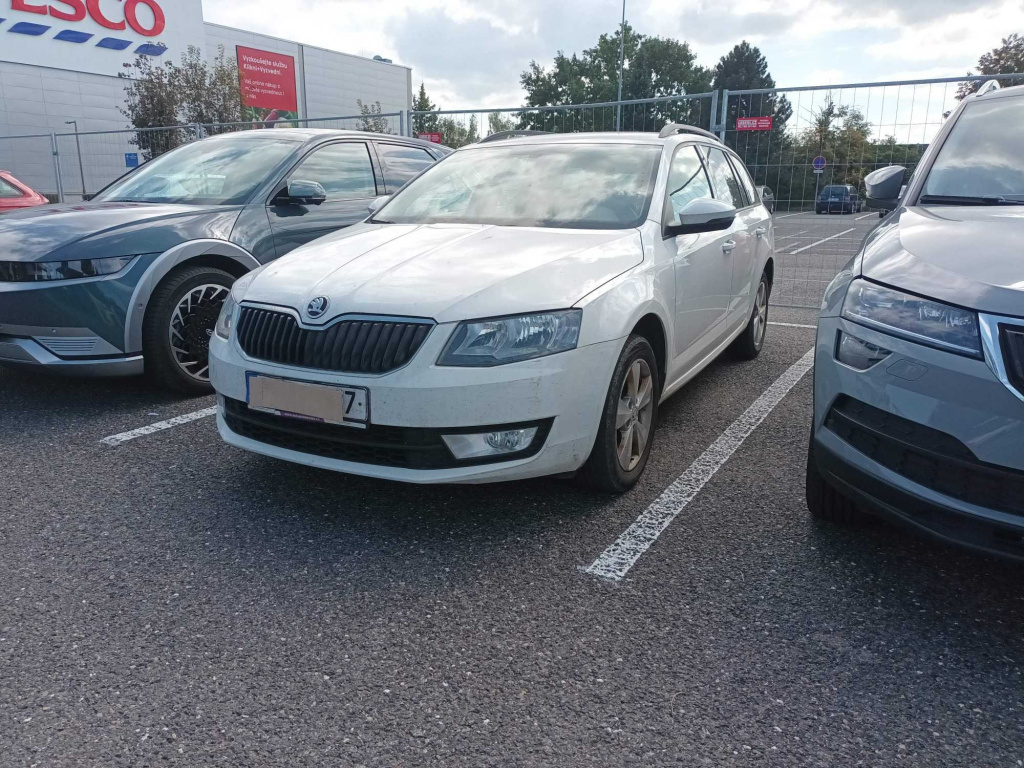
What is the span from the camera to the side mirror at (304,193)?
4.96 meters

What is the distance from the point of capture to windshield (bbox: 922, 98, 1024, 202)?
9.86 ft

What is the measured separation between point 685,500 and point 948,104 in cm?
606

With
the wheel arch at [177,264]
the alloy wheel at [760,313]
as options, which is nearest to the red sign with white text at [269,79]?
the wheel arch at [177,264]

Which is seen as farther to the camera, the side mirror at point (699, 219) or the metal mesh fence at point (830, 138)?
the metal mesh fence at point (830, 138)

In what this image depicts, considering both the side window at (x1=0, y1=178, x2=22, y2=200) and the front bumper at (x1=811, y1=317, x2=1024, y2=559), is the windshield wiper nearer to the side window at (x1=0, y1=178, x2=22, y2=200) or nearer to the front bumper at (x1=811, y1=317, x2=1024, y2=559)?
the front bumper at (x1=811, y1=317, x2=1024, y2=559)

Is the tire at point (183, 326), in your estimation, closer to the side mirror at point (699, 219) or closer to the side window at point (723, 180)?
the side mirror at point (699, 219)

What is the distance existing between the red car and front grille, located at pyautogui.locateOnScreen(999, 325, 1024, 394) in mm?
8864

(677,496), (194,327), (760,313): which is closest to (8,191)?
(194,327)

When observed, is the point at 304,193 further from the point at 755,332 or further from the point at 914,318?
the point at 914,318

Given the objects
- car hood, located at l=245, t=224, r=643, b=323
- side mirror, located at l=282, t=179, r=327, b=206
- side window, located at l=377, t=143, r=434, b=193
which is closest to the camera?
car hood, located at l=245, t=224, r=643, b=323

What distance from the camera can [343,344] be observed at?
279 centimetres

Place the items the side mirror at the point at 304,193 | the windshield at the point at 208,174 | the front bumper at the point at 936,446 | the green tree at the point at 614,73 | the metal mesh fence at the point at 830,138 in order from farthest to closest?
the green tree at the point at 614,73 → the metal mesh fence at the point at 830,138 → the windshield at the point at 208,174 → the side mirror at the point at 304,193 → the front bumper at the point at 936,446

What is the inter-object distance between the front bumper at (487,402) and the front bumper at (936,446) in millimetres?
857

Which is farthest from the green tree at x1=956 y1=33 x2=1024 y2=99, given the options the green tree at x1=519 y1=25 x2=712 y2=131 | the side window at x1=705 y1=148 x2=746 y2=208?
the side window at x1=705 y1=148 x2=746 y2=208
